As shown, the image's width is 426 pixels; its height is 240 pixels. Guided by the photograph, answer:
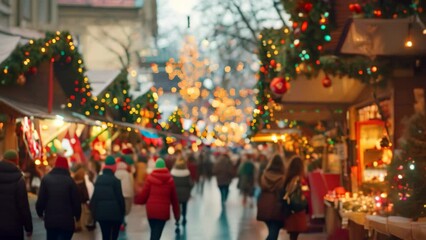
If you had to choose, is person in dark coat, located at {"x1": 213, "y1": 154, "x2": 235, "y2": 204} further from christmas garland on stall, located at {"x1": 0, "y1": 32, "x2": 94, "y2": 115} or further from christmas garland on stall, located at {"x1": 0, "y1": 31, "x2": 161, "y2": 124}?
christmas garland on stall, located at {"x1": 0, "y1": 32, "x2": 94, "y2": 115}

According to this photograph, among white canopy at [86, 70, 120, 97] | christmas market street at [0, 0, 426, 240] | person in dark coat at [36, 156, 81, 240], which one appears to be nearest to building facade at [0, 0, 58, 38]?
christmas market street at [0, 0, 426, 240]

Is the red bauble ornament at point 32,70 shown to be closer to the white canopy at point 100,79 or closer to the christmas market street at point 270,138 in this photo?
the christmas market street at point 270,138

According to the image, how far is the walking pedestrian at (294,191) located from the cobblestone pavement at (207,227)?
190 inches

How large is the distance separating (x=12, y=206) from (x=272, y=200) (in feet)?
14.3

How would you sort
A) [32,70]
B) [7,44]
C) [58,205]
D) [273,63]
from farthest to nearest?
[273,63] → [32,70] → [7,44] → [58,205]

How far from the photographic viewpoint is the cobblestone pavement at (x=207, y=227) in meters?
20.1

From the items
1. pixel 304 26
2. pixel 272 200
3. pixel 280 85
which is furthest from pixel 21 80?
pixel 272 200

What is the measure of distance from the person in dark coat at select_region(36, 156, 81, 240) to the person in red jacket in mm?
2409

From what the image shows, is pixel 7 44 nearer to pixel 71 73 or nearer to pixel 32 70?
pixel 32 70

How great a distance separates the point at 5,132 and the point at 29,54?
2.08 meters

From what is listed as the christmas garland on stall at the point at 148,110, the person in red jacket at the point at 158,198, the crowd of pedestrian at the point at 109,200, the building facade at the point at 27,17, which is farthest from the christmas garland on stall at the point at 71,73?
the person in red jacket at the point at 158,198

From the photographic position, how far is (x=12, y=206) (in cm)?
1208

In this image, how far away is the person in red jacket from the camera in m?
16.0

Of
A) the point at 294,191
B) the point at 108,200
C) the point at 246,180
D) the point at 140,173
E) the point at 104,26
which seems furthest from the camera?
the point at 104,26
